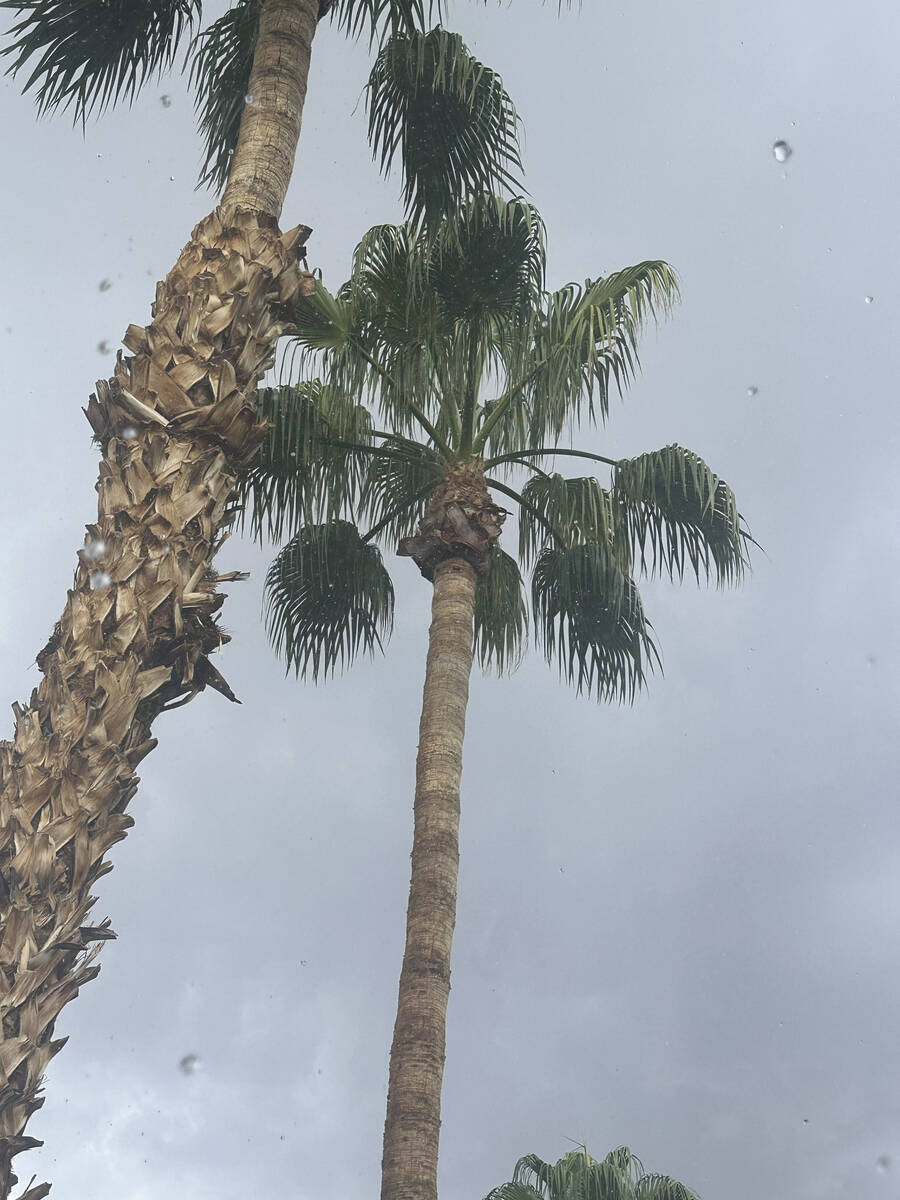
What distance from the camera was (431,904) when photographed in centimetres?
714

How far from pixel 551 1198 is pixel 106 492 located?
11732 millimetres

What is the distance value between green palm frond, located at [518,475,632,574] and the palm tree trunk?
3.15 ft

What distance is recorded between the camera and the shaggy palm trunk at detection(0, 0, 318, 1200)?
3.38 m

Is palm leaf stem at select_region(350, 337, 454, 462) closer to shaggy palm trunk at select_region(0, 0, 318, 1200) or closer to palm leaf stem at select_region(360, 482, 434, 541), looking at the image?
palm leaf stem at select_region(360, 482, 434, 541)

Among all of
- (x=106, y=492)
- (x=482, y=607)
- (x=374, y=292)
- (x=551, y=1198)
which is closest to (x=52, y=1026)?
(x=106, y=492)

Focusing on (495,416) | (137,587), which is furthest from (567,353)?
(137,587)

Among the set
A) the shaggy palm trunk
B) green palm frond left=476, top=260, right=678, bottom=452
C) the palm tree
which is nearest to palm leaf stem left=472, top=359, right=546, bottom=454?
green palm frond left=476, top=260, right=678, bottom=452

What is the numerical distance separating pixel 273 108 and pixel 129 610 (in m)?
2.71

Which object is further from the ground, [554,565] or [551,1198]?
[554,565]

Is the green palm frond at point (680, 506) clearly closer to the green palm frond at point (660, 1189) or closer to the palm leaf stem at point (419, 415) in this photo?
the palm leaf stem at point (419, 415)

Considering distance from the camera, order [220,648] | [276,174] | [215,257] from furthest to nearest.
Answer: [276,174] → [215,257] → [220,648]

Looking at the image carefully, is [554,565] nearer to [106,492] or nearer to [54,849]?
[106,492]

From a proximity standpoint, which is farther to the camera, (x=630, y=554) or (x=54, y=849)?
(x=630, y=554)

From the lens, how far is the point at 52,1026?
3389mm
